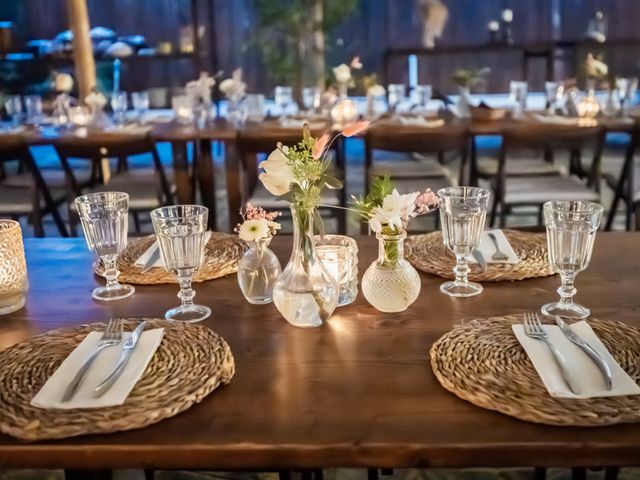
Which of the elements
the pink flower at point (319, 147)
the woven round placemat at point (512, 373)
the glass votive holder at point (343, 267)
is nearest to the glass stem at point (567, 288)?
the woven round placemat at point (512, 373)

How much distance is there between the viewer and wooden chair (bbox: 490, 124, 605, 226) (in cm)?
306

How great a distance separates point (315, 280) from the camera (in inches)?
47.4

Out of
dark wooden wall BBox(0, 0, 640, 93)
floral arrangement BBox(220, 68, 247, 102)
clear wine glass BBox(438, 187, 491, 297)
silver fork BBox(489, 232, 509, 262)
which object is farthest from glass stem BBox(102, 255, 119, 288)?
dark wooden wall BBox(0, 0, 640, 93)

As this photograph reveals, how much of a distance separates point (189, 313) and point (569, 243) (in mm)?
636

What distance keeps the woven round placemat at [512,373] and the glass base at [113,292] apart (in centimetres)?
60

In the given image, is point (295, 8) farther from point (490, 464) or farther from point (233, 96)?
point (490, 464)

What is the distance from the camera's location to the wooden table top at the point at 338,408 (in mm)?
854

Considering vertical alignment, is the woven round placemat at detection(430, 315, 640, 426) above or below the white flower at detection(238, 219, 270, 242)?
below

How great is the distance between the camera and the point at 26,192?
352cm

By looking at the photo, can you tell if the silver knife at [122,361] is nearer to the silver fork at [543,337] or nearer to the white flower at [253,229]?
the white flower at [253,229]

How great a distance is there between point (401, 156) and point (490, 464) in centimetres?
348

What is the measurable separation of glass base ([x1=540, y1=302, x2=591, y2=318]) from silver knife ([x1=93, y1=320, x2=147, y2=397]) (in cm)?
65

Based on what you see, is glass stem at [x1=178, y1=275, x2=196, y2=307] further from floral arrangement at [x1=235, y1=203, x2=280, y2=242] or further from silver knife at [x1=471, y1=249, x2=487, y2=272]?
silver knife at [x1=471, y1=249, x2=487, y2=272]

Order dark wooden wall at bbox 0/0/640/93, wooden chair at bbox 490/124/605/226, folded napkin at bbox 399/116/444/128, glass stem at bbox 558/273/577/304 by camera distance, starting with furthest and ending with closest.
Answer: dark wooden wall at bbox 0/0/640/93
folded napkin at bbox 399/116/444/128
wooden chair at bbox 490/124/605/226
glass stem at bbox 558/273/577/304
